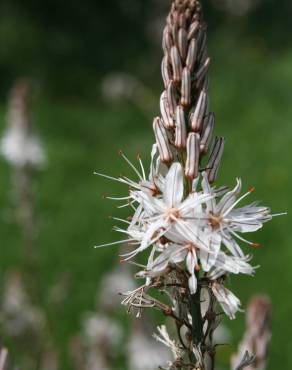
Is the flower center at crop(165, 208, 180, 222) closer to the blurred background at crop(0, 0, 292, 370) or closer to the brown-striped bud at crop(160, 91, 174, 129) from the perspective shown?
the brown-striped bud at crop(160, 91, 174, 129)

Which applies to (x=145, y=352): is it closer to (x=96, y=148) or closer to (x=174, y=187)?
(x=174, y=187)

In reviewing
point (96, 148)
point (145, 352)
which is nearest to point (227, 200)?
point (145, 352)

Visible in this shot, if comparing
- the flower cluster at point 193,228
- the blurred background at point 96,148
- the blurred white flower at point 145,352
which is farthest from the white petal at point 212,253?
the blurred white flower at point 145,352

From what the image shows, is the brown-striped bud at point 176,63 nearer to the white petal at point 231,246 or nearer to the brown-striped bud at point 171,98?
the brown-striped bud at point 171,98

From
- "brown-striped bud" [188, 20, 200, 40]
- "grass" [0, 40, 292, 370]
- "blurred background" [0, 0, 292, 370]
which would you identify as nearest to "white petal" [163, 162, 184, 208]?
"brown-striped bud" [188, 20, 200, 40]

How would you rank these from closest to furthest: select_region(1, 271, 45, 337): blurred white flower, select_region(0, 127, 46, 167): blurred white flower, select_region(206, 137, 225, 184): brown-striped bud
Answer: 1. select_region(206, 137, 225, 184): brown-striped bud
2. select_region(1, 271, 45, 337): blurred white flower
3. select_region(0, 127, 46, 167): blurred white flower

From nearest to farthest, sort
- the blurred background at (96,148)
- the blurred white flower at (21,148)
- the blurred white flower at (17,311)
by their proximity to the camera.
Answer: the blurred white flower at (17,311), the blurred background at (96,148), the blurred white flower at (21,148)

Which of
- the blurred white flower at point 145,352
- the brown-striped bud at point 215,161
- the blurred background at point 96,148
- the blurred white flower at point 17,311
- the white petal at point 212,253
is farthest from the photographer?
the blurred background at point 96,148
